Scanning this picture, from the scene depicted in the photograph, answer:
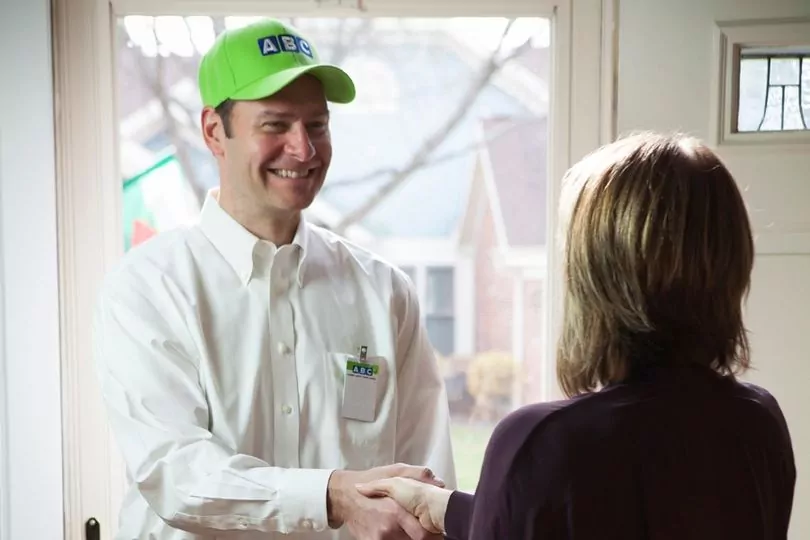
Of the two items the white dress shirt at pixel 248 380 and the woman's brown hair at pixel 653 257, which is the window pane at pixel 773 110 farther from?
the woman's brown hair at pixel 653 257

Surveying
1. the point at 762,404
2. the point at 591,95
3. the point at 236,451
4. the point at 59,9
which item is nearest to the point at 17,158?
the point at 59,9

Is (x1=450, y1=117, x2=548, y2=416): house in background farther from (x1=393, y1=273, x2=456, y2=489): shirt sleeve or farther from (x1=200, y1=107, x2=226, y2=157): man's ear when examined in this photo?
(x1=200, y1=107, x2=226, y2=157): man's ear

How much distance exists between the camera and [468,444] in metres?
4.80

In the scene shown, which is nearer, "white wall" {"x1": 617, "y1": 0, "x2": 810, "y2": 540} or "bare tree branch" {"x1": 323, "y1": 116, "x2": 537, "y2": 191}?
"white wall" {"x1": 617, "y1": 0, "x2": 810, "y2": 540}

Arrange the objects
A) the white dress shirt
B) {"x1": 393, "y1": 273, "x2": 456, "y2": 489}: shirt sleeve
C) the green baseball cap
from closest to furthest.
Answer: the white dress shirt
the green baseball cap
{"x1": 393, "y1": 273, "x2": 456, "y2": 489}: shirt sleeve

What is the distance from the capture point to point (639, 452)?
966mm

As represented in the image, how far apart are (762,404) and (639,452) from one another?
0.20 metres

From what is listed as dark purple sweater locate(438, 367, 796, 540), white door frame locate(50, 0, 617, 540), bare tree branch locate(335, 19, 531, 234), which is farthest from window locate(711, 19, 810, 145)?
bare tree branch locate(335, 19, 531, 234)

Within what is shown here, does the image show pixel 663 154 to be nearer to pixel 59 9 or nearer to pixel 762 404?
pixel 762 404

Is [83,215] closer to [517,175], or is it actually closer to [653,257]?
[653,257]

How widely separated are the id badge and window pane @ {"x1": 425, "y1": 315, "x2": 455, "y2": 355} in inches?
134

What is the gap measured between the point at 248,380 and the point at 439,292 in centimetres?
350

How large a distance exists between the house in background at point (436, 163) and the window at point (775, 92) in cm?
120

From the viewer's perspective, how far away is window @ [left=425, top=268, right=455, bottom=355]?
506cm
